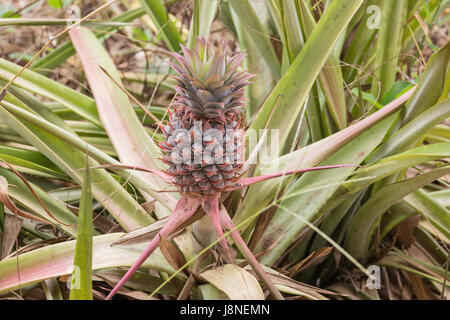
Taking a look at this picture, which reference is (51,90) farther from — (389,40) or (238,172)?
(389,40)

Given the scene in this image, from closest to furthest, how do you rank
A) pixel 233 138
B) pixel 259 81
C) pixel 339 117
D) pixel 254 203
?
pixel 233 138, pixel 254 203, pixel 339 117, pixel 259 81

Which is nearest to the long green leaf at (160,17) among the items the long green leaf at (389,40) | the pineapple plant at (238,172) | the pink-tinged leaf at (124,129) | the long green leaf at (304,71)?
the pineapple plant at (238,172)

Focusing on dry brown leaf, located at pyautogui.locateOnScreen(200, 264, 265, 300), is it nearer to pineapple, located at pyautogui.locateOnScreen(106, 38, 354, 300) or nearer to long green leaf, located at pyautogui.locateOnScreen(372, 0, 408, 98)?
pineapple, located at pyautogui.locateOnScreen(106, 38, 354, 300)

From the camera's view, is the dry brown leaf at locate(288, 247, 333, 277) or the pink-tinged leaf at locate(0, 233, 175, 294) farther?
the dry brown leaf at locate(288, 247, 333, 277)

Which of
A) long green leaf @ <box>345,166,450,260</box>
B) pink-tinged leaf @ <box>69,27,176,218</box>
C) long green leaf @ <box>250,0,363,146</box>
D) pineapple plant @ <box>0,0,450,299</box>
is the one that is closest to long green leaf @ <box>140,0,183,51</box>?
pineapple plant @ <box>0,0,450,299</box>

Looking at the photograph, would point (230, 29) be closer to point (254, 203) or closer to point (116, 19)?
point (116, 19)
